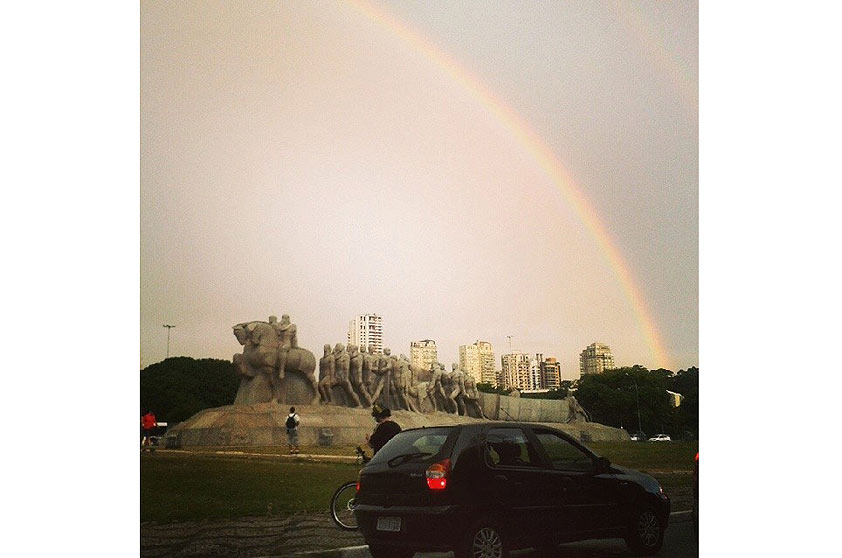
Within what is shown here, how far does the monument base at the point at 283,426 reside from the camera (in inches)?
369

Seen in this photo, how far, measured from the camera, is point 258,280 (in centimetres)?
994

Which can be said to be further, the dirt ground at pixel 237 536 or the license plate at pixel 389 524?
the dirt ground at pixel 237 536

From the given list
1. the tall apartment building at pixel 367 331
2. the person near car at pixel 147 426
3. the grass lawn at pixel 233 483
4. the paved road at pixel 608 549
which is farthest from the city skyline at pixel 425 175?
the paved road at pixel 608 549

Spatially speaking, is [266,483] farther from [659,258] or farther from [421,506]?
[659,258]

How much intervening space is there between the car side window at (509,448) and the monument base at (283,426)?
30.7 inches

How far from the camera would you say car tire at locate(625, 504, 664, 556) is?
8938 millimetres

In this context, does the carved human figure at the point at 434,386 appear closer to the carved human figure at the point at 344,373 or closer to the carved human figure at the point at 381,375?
the carved human figure at the point at 381,375

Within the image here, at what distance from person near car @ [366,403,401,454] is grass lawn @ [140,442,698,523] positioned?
218 mm

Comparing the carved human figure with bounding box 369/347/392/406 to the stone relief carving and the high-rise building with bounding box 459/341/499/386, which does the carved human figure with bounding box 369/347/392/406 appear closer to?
the stone relief carving

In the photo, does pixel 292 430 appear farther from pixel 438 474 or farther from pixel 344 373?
pixel 438 474

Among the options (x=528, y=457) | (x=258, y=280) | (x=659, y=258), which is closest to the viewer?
A: (x=528, y=457)
